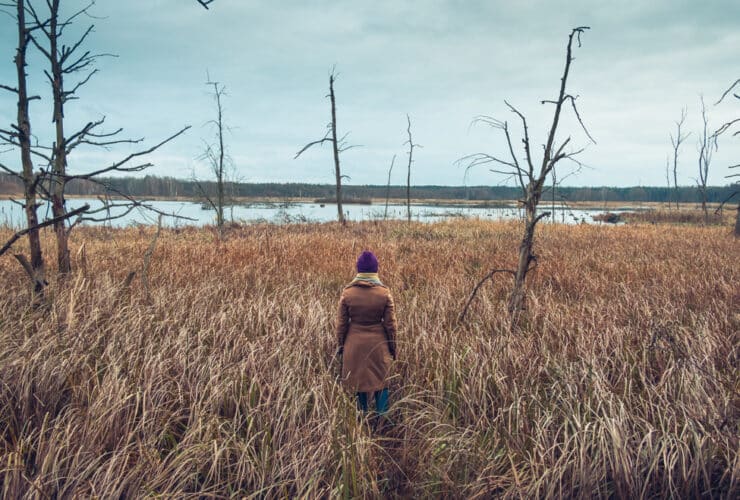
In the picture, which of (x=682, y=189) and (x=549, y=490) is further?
(x=682, y=189)

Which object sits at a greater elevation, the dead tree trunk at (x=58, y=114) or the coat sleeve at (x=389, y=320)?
the dead tree trunk at (x=58, y=114)

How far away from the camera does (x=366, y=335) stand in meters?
3.07

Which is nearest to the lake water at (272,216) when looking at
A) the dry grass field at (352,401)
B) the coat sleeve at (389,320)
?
the dry grass field at (352,401)

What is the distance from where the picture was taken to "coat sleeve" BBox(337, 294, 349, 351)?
3109 millimetres

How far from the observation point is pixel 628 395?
3.17 meters

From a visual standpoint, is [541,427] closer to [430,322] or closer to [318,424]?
[318,424]

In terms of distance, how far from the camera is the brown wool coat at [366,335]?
303 cm

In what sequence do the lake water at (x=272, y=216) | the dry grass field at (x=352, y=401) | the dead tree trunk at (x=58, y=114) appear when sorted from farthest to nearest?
1. the lake water at (x=272, y=216)
2. the dead tree trunk at (x=58, y=114)
3. the dry grass field at (x=352, y=401)

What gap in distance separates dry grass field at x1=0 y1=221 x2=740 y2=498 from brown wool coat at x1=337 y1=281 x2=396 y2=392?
0.75ft

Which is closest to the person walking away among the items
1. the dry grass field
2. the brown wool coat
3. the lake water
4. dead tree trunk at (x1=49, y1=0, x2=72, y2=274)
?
the brown wool coat

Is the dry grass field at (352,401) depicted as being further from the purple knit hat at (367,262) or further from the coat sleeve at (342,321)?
the purple knit hat at (367,262)

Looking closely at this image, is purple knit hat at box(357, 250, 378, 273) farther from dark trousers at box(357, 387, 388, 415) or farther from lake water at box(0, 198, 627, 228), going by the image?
lake water at box(0, 198, 627, 228)

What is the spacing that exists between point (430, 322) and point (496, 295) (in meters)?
1.88

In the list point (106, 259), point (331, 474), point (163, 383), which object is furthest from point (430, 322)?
point (106, 259)
